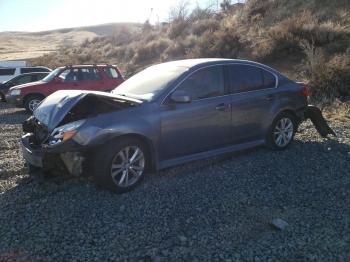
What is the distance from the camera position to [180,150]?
6.12 m

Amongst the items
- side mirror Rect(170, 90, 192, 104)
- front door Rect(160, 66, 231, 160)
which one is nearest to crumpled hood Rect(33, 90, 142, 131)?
side mirror Rect(170, 90, 192, 104)

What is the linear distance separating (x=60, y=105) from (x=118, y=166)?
1.20 metres

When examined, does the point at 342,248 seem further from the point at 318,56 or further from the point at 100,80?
the point at 100,80

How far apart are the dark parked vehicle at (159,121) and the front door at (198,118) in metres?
0.01

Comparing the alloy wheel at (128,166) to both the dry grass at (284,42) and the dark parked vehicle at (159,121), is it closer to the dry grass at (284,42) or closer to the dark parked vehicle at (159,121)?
the dark parked vehicle at (159,121)

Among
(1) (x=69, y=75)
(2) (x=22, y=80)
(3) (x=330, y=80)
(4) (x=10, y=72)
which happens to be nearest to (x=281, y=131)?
(3) (x=330, y=80)

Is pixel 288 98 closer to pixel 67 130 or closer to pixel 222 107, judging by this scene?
pixel 222 107

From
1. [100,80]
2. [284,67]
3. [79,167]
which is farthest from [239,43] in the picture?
[79,167]

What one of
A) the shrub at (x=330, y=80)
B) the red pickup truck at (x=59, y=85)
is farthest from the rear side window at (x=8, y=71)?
the shrub at (x=330, y=80)

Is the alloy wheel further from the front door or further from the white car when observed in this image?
the white car

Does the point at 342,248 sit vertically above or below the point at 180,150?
below

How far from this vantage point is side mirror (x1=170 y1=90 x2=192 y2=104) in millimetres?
5883

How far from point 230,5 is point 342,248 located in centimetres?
3072

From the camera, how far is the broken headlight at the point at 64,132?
5.34 m
